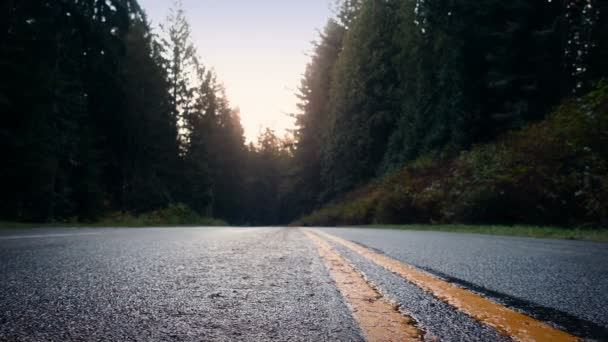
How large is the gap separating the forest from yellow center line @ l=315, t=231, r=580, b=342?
25.9 ft

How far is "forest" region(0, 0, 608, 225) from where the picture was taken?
11758 mm

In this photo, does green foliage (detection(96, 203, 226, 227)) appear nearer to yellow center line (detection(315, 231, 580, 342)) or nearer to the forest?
the forest

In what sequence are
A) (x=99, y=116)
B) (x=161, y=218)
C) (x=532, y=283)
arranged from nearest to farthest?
1. (x=532, y=283)
2. (x=161, y=218)
3. (x=99, y=116)

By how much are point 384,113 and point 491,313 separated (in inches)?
1157

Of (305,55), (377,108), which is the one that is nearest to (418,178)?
(377,108)

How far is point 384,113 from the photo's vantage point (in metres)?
30.3

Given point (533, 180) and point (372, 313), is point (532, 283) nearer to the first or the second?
point (372, 313)

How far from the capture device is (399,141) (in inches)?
1055


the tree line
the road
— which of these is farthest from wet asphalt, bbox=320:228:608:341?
the tree line

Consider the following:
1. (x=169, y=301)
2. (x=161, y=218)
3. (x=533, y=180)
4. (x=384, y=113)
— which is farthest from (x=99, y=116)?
(x=169, y=301)

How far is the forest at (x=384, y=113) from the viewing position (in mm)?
11758

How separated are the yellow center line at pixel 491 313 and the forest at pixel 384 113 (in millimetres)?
7906

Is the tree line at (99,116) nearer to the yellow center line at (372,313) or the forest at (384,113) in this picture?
the forest at (384,113)

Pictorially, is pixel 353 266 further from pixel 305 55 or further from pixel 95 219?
pixel 305 55
